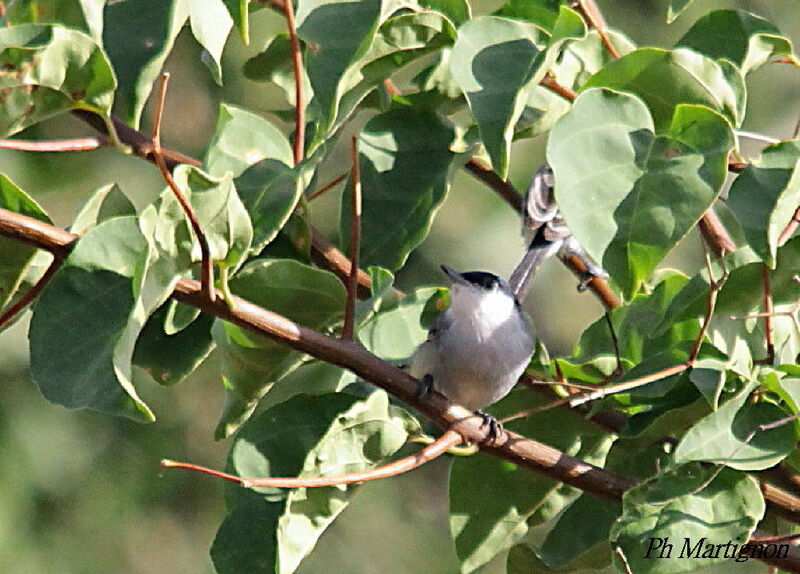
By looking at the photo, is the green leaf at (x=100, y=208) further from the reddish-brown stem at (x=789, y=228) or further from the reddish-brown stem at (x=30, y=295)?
the reddish-brown stem at (x=789, y=228)

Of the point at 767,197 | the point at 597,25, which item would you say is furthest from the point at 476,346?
the point at 767,197

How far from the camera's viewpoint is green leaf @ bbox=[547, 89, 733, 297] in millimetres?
1386

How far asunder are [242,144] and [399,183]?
30 centimetres

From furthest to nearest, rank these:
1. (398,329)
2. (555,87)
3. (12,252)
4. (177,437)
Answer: (177,437), (398,329), (555,87), (12,252)

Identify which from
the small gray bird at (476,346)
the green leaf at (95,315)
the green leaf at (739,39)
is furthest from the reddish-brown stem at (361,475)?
the small gray bird at (476,346)

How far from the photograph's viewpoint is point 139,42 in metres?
1.62

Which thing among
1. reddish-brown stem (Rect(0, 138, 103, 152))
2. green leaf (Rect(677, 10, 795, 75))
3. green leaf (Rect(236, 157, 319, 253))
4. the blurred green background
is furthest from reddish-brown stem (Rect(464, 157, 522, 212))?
the blurred green background

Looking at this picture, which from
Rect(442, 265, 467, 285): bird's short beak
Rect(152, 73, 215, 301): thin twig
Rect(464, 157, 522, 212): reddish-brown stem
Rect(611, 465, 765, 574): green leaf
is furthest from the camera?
Rect(442, 265, 467, 285): bird's short beak

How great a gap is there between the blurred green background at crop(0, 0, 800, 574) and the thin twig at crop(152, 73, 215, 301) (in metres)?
3.28

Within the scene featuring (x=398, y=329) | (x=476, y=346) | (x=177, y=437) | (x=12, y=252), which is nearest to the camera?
(x=12, y=252)

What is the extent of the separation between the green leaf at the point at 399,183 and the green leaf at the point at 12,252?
521 millimetres

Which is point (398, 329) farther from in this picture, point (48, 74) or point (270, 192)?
point (48, 74)

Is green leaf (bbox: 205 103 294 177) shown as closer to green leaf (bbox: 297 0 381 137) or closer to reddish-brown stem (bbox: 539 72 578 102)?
green leaf (bbox: 297 0 381 137)

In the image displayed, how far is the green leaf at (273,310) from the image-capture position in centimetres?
163
